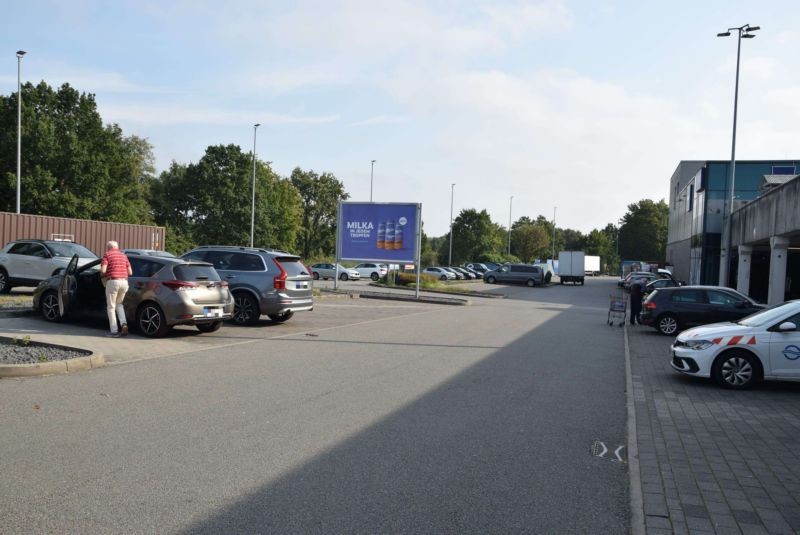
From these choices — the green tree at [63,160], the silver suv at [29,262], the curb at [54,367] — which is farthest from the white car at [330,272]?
the curb at [54,367]

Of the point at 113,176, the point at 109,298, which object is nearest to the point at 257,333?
the point at 109,298

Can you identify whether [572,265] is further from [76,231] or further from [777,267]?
[76,231]

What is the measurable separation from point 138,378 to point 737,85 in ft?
97.3

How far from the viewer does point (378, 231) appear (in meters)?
31.8

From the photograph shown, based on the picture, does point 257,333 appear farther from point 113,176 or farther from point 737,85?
point 113,176

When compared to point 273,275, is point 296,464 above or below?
below

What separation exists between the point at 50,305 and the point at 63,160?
3871 centimetres

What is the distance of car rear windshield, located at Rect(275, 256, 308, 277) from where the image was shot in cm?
1608

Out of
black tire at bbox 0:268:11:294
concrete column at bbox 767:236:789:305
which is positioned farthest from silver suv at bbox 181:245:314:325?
concrete column at bbox 767:236:789:305

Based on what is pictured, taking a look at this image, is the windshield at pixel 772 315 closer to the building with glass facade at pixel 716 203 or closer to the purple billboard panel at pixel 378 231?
the purple billboard panel at pixel 378 231

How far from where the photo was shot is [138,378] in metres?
8.81

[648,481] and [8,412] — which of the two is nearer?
[648,481]

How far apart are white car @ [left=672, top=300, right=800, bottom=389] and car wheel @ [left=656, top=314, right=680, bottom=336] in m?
7.58

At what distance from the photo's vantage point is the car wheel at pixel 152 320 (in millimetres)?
12414
